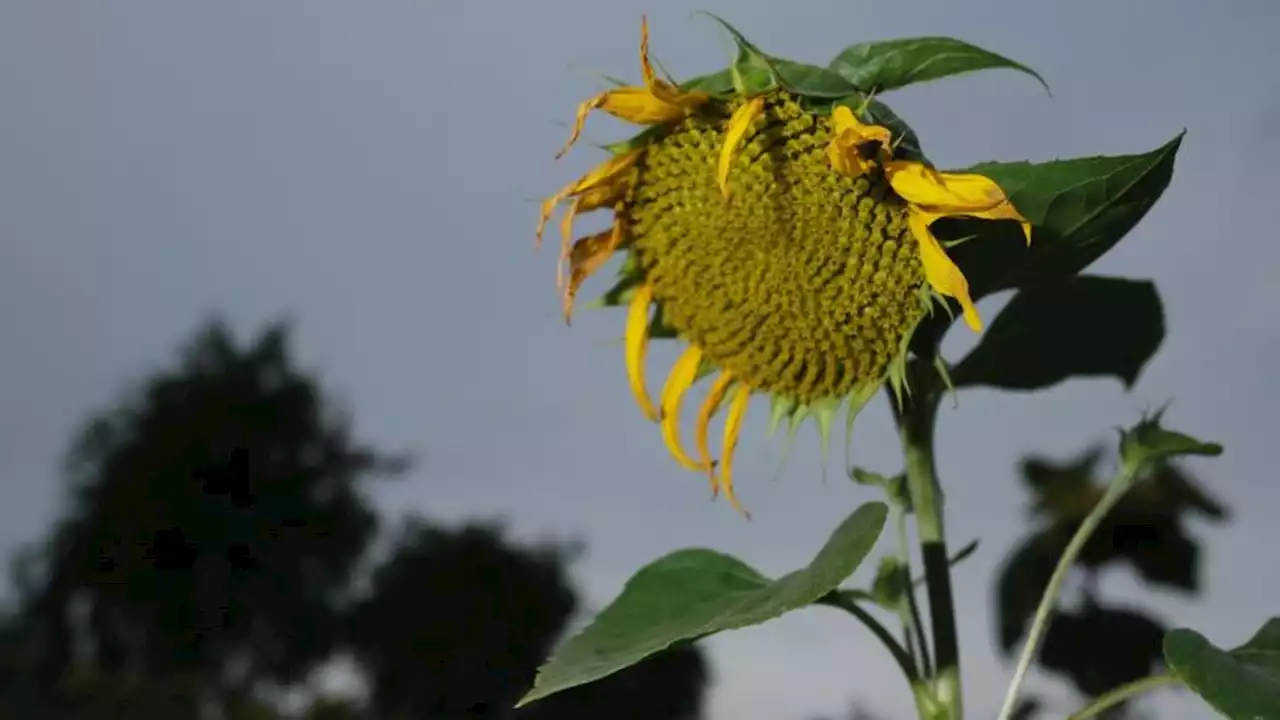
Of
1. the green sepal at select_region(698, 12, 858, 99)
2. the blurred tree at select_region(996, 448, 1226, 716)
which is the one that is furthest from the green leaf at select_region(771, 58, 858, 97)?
the blurred tree at select_region(996, 448, 1226, 716)

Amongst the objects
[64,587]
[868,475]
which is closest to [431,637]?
[64,587]

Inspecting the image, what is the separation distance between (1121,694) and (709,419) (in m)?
0.19

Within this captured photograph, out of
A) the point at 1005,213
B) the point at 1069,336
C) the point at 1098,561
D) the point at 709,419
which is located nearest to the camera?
the point at 1005,213

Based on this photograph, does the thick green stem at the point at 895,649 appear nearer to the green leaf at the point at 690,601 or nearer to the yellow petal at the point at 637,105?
the green leaf at the point at 690,601

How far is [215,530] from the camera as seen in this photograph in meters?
5.73

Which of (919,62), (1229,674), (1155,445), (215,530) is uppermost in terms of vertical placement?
(215,530)

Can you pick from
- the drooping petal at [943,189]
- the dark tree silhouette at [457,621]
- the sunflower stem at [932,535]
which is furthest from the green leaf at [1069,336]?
the dark tree silhouette at [457,621]

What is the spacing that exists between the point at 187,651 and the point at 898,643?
4825 mm

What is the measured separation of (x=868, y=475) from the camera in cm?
63

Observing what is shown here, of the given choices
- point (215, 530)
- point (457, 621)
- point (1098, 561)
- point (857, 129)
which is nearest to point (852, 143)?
point (857, 129)

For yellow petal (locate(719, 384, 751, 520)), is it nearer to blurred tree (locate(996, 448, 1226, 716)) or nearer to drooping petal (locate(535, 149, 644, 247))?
drooping petal (locate(535, 149, 644, 247))

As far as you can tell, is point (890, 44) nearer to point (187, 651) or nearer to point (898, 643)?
point (898, 643)

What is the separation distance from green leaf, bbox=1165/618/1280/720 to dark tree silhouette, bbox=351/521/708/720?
3.96 m

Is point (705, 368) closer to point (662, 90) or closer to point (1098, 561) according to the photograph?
point (662, 90)
